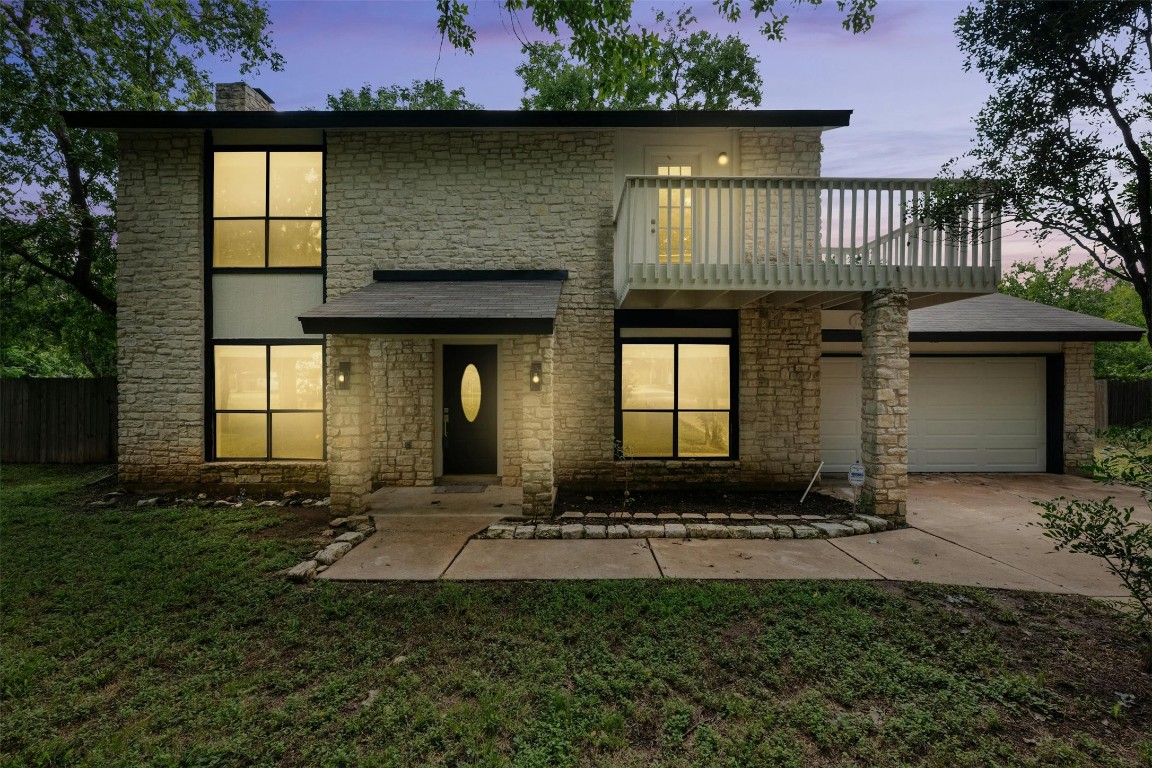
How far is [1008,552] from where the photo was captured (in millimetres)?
5211

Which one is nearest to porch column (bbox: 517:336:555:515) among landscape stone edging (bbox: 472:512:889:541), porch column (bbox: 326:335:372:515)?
→ landscape stone edging (bbox: 472:512:889:541)

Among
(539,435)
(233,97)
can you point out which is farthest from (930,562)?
(233,97)

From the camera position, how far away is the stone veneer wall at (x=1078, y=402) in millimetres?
8812

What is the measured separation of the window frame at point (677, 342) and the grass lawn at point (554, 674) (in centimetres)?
373

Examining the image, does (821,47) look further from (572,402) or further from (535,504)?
(535,504)

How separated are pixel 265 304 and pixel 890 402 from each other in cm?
990

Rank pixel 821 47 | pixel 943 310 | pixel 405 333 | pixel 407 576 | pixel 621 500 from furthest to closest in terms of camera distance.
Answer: pixel 943 310
pixel 621 500
pixel 821 47
pixel 405 333
pixel 407 576

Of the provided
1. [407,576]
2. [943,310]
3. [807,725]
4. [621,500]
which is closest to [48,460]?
[407,576]

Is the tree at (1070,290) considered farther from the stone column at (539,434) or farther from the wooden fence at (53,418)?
the wooden fence at (53,418)

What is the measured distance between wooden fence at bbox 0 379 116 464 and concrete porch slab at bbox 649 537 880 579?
1231cm

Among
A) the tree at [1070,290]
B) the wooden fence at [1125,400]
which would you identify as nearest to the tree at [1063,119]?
the wooden fence at [1125,400]

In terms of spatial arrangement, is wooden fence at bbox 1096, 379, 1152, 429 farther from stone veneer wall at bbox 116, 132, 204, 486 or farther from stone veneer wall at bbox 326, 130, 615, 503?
stone veneer wall at bbox 116, 132, 204, 486

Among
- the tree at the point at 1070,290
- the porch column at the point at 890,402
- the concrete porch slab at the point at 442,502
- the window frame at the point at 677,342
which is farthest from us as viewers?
the tree at the point at 1070,290

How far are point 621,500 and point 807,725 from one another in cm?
478
